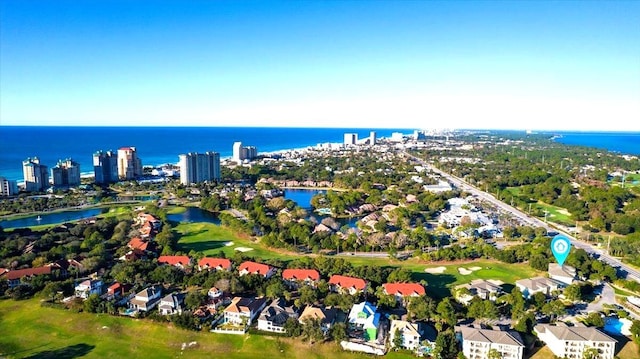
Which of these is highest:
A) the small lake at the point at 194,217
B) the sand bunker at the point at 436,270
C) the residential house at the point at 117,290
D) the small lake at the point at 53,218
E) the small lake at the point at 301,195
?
the residential house at the point at 117,290

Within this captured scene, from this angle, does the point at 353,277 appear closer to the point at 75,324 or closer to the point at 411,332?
the point at 411,332

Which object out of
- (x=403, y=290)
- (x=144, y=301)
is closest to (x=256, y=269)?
(x=144, y=301)

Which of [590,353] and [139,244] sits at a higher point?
[139,244]

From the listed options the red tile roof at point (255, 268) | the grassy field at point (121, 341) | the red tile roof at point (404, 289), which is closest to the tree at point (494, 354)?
the grassy field at point (121, 341)

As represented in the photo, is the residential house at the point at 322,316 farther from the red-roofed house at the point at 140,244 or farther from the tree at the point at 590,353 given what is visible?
the red-roofed house at the point at 140,244

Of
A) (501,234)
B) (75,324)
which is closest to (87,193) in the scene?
(75,324)

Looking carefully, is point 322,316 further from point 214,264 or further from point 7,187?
point 7,187
